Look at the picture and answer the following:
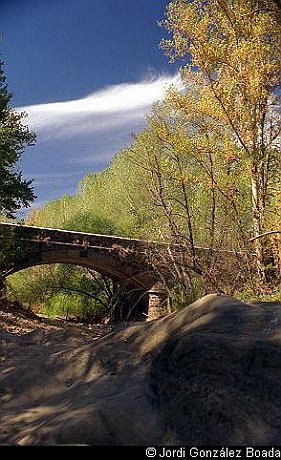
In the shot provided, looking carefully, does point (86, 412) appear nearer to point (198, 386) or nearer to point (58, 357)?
point (198, 386)

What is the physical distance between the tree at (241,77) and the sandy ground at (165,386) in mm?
8923

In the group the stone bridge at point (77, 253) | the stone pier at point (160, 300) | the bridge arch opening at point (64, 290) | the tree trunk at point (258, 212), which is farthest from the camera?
the bridge arch opening at point (64, 290)

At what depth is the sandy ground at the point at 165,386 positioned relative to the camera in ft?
9.09

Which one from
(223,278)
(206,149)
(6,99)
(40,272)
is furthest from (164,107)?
(40,272)

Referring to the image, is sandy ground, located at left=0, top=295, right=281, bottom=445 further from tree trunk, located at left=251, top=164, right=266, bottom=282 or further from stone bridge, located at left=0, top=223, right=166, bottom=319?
stone bridge, located at left=0, top=223, right=166, bottom=319

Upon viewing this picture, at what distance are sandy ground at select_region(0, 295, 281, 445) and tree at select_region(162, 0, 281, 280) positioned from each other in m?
8.92

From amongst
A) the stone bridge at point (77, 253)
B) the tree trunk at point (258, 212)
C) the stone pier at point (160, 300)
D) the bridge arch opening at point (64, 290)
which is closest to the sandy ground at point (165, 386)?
the stone pier at point (160, 300)

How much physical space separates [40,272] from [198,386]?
85.8 ft

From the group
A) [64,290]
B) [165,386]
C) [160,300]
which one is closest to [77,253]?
[64,290]

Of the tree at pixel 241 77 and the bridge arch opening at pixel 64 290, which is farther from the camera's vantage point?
the bridge arch opening at pixel 64 290

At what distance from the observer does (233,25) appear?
13586 millimetres

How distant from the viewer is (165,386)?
3.22m

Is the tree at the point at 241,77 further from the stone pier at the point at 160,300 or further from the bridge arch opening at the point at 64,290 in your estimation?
the bridge arch opening at the point at 64,290

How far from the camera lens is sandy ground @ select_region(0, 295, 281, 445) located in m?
2.77
